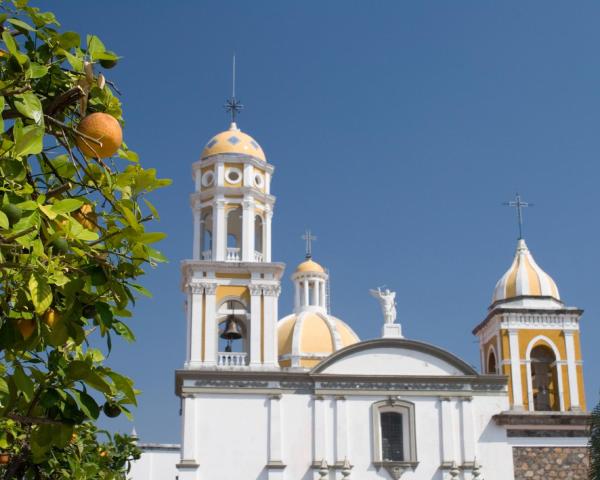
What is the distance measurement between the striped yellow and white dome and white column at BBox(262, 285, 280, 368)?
6670 millimetres

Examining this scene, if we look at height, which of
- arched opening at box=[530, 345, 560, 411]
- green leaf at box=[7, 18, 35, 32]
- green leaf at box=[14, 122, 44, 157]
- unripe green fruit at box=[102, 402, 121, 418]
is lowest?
unripe green fruit at box=[102, 402, 121, 418]

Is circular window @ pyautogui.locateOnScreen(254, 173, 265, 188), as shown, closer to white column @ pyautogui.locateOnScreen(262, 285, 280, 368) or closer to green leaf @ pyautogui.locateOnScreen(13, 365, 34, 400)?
white column @ pyautogui.locateOnScreen(262, 285, 280, 368)

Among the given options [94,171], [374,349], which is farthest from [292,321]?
[94,171]

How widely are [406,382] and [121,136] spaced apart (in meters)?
22.4

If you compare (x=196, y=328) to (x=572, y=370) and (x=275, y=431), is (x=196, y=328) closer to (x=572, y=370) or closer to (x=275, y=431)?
(x=275, y=431)

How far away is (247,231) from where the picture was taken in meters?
26.2

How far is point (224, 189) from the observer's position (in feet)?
86.8

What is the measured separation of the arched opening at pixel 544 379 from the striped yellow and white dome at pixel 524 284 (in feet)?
5.03

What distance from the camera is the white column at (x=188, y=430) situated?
80.9ft

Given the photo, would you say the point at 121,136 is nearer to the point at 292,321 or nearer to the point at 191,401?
the point at 191,401

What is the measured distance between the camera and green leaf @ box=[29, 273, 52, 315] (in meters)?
3.64

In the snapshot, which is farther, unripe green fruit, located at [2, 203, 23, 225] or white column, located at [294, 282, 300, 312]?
white column, located at [294, 282, 300, 312]

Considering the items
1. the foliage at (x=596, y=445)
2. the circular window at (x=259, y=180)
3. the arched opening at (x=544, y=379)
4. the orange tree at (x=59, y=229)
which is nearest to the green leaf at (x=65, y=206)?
the orange tree at (x=59, y=229)

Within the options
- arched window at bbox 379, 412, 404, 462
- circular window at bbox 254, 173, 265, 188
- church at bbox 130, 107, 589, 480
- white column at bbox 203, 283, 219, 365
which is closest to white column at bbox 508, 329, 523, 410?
church at bbox 130, 107, 589, 480
